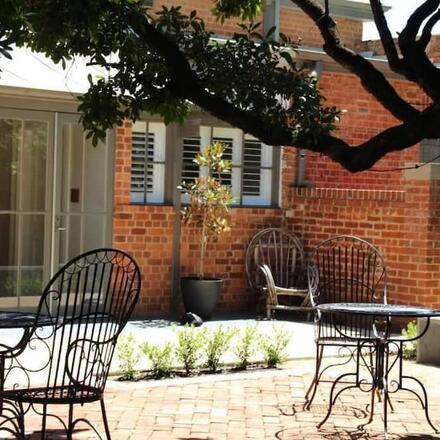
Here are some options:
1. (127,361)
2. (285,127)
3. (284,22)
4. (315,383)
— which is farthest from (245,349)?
(284,22)

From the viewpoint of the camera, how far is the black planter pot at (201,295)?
11.2 metres

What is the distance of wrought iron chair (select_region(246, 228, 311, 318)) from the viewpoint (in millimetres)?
11953

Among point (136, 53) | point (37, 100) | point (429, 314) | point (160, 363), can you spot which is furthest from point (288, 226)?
point (136, 53)

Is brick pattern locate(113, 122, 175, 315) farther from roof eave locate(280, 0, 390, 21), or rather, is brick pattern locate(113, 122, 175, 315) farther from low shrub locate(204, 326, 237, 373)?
roof eave locate(280, 0, 390, 21)

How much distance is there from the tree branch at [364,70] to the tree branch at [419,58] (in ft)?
0.50

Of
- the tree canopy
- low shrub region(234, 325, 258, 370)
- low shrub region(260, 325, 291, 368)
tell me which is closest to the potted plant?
low shrub region(260, 325, 291, 368)

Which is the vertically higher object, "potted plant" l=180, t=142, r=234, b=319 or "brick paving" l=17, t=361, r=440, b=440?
"potted plant" l=180, t=142, r=234, b=319

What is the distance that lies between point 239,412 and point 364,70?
247 centimetres

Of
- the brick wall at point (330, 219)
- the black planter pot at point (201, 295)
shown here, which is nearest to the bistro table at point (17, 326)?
the black planter pot at point (201, 295)

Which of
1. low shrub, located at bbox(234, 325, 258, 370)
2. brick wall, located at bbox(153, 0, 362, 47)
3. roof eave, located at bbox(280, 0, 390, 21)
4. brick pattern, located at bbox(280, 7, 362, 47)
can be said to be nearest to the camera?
low shrub, located at bbox(234, 325, 258, 370)

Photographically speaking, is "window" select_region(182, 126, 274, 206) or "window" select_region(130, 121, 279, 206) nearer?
"window" select_region(130, 121, 279, 206)

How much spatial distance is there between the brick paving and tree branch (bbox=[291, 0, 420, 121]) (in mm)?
2070

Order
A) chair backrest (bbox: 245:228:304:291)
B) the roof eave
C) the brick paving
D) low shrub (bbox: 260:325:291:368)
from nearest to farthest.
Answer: the brick paving < low shrub (bbox: 260:325:291:368) < chair backrest (bbox: 245:228:304:291) < the roof eave

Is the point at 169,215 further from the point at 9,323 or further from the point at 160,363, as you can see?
the point at 9,323
